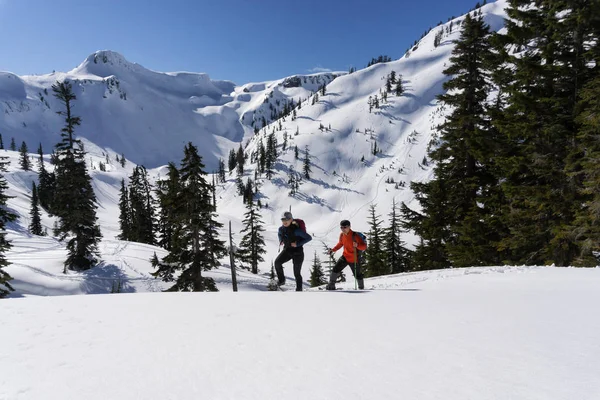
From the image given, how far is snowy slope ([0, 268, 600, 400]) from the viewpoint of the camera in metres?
2.26

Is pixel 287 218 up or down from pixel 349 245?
up

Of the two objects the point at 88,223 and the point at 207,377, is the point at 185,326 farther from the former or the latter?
the point at 88,223

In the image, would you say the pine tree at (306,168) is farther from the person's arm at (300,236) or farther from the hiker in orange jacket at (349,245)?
the person's arm at (300,236)

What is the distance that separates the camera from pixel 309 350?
304cm

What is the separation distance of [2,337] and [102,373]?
219 centimetres

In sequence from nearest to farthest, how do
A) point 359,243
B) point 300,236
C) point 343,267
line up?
point 300,236 < point 359,243 < point 343,267

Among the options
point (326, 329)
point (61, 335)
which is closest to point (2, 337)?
point (61, 335)

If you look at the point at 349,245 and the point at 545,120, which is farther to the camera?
the point at 545,120

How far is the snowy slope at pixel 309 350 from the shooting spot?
226 cm

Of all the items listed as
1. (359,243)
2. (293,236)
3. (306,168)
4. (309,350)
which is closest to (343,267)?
(359,243)

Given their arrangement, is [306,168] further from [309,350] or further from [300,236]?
[309,350]

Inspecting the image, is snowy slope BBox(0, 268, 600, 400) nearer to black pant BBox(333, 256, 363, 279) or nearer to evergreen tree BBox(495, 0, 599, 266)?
black pant BBox(333, 256, 363, 279)

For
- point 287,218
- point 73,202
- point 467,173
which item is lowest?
point 287,218

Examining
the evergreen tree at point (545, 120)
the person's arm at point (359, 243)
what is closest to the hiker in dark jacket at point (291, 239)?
the person's arm at point (359, 243)
